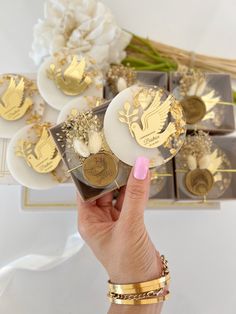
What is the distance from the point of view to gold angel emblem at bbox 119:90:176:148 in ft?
1.87

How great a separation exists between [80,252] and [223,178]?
0.34m

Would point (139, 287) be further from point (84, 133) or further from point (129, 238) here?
point (84, 133)

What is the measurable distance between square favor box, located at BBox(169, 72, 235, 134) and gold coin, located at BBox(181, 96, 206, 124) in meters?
0.02

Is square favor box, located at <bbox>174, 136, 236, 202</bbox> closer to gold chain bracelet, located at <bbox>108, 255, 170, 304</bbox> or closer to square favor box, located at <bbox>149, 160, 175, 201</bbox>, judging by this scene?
square favor box, located at <bbox>149, 160, 175, 201</bbox>

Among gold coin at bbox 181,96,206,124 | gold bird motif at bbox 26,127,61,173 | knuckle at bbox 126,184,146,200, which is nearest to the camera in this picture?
knuckle at bbox 126,184,146,200

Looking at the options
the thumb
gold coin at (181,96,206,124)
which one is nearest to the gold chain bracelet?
the thumb

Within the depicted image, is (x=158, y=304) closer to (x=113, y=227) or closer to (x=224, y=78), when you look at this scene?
(x=113, y=227)

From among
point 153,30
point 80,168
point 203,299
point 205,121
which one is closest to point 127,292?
point 80,168

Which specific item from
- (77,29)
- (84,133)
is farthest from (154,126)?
(77,29)

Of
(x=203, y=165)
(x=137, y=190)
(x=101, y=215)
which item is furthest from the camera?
A: (x=203, y=165)

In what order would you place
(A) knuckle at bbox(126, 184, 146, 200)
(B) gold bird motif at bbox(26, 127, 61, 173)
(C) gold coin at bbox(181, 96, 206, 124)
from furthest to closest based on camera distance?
(C) gold coin at bbox(181, 96, 206, 124), (B) gold bird motif at bbox(26, 127, 61, 173), (A) knuckle at bbox(126, 184, 146, 200)

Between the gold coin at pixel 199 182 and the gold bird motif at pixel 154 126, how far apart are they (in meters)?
0.18

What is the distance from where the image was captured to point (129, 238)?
538mm

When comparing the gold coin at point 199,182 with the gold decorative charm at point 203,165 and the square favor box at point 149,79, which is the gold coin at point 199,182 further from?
the square favor box at point 149,79
